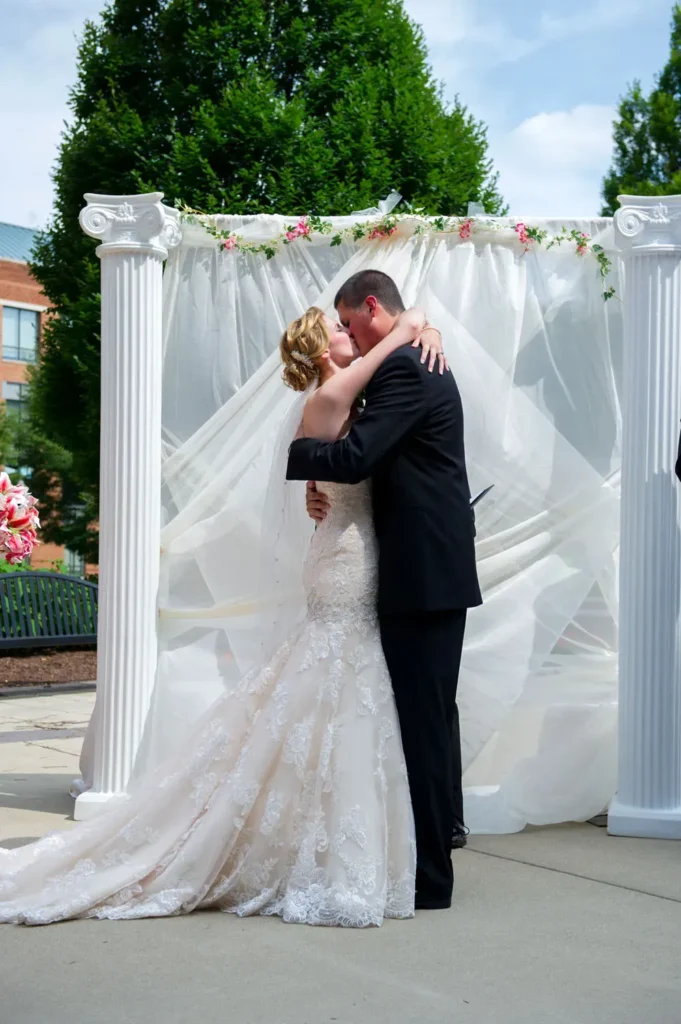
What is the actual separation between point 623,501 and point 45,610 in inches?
322

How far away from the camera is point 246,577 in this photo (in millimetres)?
5594

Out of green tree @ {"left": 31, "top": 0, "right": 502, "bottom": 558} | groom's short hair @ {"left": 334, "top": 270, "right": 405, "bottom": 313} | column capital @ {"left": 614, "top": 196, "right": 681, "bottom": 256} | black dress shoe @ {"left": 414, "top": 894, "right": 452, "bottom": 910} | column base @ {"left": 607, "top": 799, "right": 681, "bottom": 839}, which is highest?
green tree @ {"left": 31, "top": 0, "right": 502, "bottom": 558}

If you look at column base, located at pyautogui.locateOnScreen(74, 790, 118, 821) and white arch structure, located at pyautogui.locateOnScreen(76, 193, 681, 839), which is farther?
column base, located at pyautogui.locateOnScreen(74, 790, 118, 821)

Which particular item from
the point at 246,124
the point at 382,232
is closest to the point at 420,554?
the point at 382,232

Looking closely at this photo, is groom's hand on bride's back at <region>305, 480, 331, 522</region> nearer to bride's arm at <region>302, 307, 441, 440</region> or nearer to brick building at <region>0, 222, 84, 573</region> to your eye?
bride's arm at <region>302, 307, 441, 440</region>

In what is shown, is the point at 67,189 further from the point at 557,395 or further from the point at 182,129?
the point at 557,395

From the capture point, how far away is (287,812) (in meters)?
3.95

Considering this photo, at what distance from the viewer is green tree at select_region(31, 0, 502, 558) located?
12.5 meters

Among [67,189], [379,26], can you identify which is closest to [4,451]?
[67,189]

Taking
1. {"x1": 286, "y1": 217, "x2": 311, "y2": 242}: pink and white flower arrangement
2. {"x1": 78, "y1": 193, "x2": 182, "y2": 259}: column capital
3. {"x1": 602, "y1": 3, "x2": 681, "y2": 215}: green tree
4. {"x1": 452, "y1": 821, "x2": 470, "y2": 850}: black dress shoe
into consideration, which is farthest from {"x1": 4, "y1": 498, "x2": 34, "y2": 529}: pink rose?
{"x1": 602, "y1": 3, "x2": 681, "y2": 215}: green tree

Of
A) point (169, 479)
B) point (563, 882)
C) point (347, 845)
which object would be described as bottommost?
point (563, 882)

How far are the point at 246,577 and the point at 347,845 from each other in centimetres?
199

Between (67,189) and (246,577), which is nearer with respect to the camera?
(246,577)

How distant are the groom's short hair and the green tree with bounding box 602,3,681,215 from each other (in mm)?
21111
